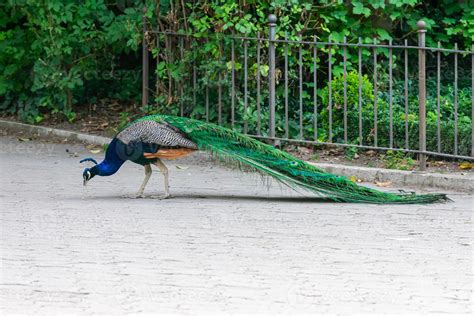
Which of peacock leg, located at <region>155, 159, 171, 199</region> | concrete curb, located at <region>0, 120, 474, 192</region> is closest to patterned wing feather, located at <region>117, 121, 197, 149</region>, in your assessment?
peacock leg, located at <region>155, 159, 171, 199</region>

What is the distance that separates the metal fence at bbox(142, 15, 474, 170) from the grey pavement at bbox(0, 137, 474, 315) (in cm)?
139

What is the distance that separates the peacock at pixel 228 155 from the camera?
33.8 ft

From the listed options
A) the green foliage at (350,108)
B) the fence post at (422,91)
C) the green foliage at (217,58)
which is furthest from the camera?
the green foliage at (217,58)

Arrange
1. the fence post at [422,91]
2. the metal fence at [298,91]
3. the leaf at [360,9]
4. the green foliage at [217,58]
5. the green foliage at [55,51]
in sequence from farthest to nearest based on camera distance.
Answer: the green foliage at [55,51]
the leaf at [360,9]
the green foliage at [217,58]
the metal fence at [298,91]
the fence post at [422,91]

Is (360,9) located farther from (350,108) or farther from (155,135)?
(155,135)

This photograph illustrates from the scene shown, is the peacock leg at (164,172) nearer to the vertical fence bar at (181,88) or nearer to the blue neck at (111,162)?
the blue neck at (111,162)

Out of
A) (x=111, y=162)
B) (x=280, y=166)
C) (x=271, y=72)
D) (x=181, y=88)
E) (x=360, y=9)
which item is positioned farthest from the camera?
(x=181, y=88)

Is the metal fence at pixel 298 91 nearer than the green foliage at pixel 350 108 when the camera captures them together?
Yes

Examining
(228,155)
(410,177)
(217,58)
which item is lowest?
(410,177)

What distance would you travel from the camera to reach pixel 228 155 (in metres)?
10.5

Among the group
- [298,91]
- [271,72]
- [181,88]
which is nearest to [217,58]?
[181,88]

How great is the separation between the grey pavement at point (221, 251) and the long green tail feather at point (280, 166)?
0.11 m

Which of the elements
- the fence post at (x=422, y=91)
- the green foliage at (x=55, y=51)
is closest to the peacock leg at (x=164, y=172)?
the fence post at (x=422, y=91)

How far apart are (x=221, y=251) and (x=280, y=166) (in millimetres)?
2184
